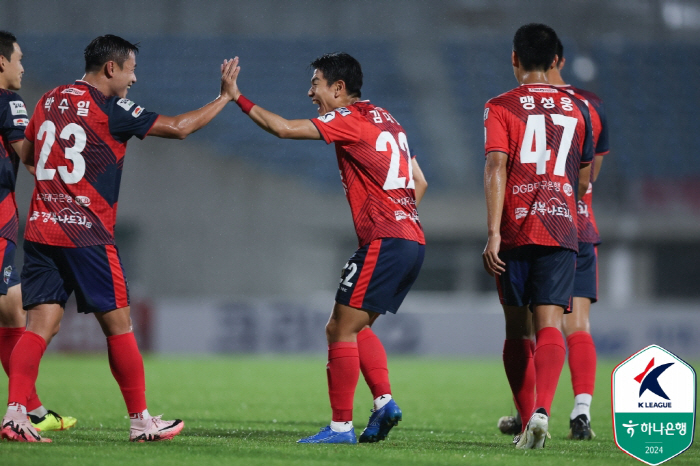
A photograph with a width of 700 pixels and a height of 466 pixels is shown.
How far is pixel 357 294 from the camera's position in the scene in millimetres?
4344

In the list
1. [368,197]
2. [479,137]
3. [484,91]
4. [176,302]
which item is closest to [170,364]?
[176,302]

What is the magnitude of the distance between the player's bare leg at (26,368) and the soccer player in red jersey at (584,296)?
2.87m

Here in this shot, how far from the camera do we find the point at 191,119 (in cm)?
421

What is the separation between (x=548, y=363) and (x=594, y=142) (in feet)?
5.06

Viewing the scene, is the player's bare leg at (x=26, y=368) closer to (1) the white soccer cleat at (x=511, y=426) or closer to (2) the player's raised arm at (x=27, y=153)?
(2) the player's raised arm at (x=27, y=153)

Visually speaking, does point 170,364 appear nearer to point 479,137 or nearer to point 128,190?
point 128,190

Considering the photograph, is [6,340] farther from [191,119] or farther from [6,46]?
[191,119]

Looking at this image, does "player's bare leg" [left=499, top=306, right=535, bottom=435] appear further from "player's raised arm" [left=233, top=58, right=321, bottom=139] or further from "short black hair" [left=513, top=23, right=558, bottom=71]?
"player's raised arm" [left=233, top=58, right=321, bottom=139]

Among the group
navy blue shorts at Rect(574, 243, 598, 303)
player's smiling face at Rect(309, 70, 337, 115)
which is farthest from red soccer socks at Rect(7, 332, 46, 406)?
navy blue shorts at Rect(574, 243, 598, 303)

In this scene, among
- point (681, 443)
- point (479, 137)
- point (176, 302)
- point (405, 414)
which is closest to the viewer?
point (681, 443)

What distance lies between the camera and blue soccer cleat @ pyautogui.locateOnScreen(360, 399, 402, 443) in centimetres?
436

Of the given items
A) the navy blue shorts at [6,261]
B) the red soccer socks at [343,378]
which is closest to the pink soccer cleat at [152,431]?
the red soccer socks at [343,378]

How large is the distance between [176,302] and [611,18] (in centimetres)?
1495

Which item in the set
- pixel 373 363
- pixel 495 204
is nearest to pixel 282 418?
pixel 373 363
